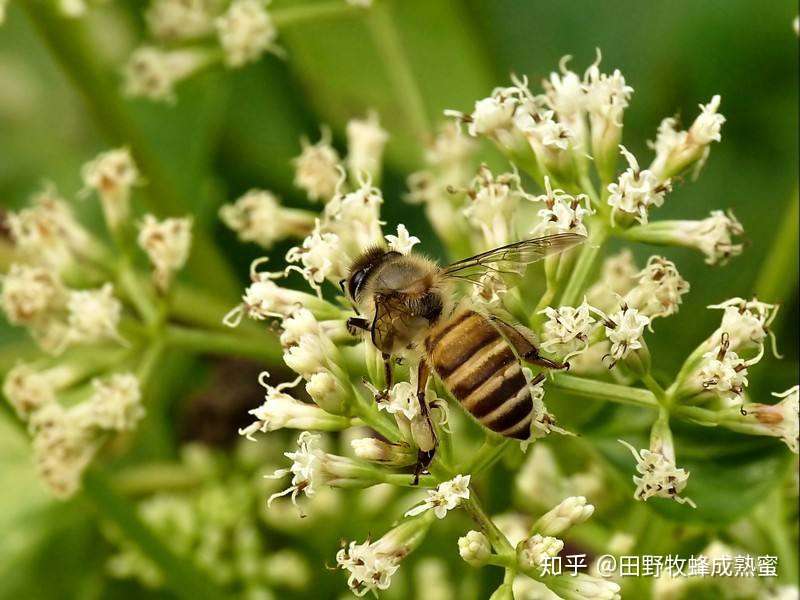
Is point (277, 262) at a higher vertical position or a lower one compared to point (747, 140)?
higher

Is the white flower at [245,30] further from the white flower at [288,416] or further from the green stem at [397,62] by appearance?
the white flower at [288,416]

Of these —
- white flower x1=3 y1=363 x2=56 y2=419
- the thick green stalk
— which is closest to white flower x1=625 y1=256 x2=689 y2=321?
white flower x1=3 y1=363 x2=56 y2=419

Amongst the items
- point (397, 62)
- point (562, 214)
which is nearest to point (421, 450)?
point (562, 214)

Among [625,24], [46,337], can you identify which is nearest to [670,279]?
[46,337]

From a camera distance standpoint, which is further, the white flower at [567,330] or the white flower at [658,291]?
the white flower at [658,291]

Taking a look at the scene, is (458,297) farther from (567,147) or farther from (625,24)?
(625,24)

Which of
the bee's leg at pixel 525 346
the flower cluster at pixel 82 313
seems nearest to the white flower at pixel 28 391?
the flower cluster at pixel 82 313
